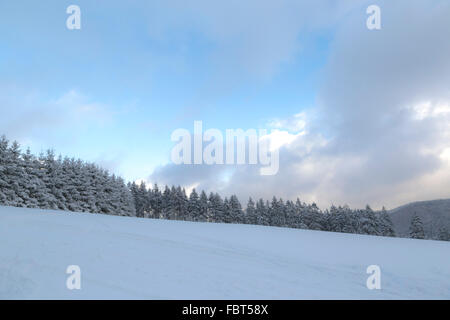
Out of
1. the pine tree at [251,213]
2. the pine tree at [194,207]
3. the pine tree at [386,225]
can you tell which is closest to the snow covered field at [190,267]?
the pine tree at [386,225]

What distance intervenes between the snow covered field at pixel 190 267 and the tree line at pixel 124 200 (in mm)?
30392

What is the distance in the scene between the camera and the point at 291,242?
14.9 m

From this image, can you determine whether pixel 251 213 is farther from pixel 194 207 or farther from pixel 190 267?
pixel 190 267

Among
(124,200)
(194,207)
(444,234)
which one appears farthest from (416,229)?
(124,200)

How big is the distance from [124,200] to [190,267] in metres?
57.2

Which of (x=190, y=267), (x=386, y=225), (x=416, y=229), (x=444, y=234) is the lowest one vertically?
(x=444, y=234)

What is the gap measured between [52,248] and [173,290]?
17.3 ft

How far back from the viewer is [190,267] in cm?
878

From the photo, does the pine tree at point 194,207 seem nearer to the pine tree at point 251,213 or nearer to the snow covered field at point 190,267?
the pine tree at point 251,213

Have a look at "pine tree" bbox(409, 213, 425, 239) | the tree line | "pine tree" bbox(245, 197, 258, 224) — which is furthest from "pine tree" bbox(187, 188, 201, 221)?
"pine tree" bbox(409, 213, 425, 239)

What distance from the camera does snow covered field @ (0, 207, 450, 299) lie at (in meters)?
7.07

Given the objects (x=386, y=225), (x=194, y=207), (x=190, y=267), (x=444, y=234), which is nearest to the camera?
(x=190, y=267)

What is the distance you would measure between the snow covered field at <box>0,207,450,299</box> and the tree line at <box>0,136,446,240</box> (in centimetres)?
3039

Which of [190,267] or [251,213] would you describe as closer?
[190,267]
